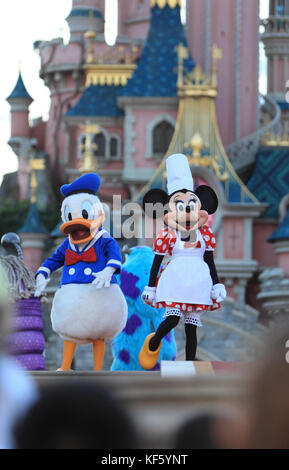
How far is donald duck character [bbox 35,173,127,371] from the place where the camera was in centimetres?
618

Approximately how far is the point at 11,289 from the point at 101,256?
759 mm

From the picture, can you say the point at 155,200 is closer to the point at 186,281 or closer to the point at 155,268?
the point at 155,268

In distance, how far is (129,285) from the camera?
7816 millimetres

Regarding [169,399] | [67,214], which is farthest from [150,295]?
[169,399]

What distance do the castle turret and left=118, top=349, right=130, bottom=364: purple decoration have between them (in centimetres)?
2720

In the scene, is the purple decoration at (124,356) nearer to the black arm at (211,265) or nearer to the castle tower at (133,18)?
the black arm at (211,265)

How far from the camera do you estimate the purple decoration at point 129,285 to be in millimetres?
7789

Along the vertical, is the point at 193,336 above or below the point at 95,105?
below

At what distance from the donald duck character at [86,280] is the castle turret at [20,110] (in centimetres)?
2847

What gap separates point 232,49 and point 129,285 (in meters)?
22.5

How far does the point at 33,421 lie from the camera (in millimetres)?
2330
